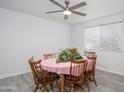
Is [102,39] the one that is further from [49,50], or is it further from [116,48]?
[49,50]

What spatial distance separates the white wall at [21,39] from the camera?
11.6ft

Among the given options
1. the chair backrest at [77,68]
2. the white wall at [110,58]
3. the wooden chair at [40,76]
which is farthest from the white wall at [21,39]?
the chair backrest at [77,68]

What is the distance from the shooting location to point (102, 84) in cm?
296

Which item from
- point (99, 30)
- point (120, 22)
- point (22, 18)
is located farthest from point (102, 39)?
point (22, 18)

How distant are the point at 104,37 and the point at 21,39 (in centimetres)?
356

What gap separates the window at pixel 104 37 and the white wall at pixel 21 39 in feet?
5.85

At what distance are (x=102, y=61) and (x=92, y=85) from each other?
190cm

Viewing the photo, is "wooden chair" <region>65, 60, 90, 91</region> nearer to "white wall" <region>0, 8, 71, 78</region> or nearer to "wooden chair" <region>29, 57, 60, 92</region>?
"wooden chair" <region>29, 57, 60, 92</region>

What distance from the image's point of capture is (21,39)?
154 inches

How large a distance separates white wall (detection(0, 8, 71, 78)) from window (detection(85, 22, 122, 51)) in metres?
1.78

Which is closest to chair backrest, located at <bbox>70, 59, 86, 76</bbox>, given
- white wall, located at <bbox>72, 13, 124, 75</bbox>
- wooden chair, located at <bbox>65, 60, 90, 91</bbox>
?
wooden chair, located at <bbox>65, 60, 90, 91</bbox>

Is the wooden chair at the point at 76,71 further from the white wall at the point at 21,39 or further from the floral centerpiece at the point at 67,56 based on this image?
the white wall at the point at 21,39

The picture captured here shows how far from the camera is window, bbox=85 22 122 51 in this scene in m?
4.12

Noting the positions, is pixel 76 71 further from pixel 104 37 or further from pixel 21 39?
pixel 104 37
